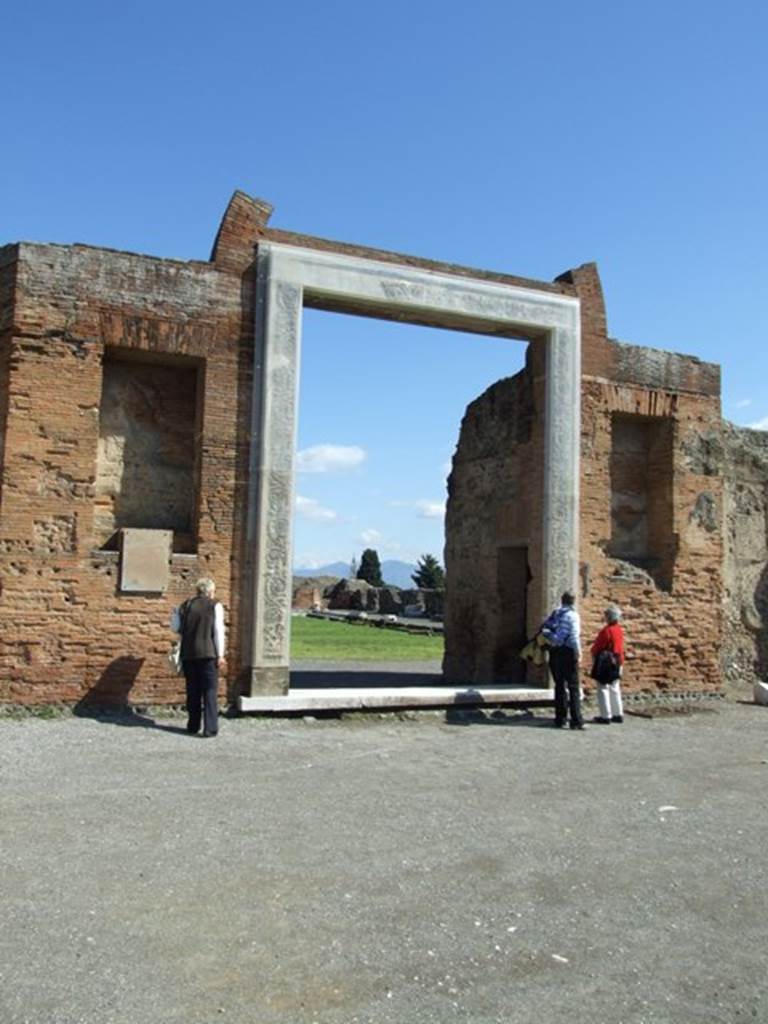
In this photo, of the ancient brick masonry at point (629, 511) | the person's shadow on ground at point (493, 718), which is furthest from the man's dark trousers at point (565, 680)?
the ancient brick masonry at point (629, 511)

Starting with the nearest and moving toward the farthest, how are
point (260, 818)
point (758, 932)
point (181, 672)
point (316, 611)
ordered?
point (758, 932) < point (260, 818) < point (181, 672) < point (316, 611)

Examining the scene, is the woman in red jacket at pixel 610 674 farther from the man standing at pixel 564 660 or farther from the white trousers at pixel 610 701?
the man standing at pixel 564 660

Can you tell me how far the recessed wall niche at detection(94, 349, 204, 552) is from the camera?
9.70 m

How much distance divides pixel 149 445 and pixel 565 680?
210 inches

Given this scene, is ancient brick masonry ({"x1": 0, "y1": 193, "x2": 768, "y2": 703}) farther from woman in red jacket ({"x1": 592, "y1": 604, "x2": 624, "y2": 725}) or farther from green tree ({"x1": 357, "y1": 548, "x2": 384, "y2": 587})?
green tree ({"x1": 357, "y1": 548, "x2": 384, "y2": 587})

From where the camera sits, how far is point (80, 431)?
29.9 feet

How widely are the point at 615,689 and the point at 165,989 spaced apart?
7.83 metres

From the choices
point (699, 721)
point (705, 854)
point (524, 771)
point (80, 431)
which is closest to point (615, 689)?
point (699, 721)

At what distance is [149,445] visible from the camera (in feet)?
32.8

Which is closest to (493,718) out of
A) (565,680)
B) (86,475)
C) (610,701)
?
(565,680)

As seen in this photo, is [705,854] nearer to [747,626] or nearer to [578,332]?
[578,332]

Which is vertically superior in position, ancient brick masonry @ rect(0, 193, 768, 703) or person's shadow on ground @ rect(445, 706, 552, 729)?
ancient brick masonry @ rect(0, 193, 768, 703)

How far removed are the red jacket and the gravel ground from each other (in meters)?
2.37

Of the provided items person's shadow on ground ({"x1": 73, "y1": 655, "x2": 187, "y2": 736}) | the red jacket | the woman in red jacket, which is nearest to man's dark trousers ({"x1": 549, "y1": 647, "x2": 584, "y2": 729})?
the woman in red jacket
